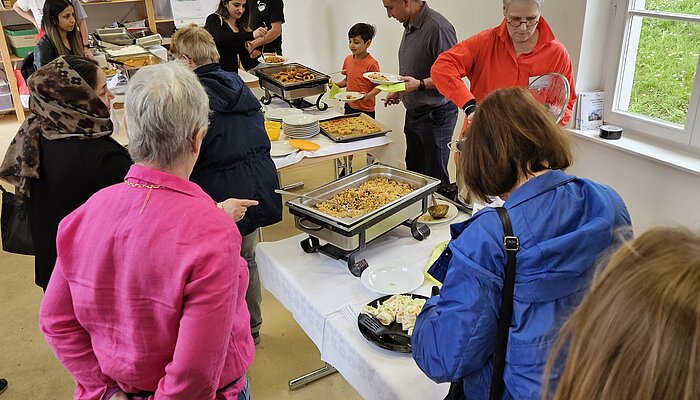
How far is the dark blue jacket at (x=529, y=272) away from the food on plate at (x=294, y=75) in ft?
8.19

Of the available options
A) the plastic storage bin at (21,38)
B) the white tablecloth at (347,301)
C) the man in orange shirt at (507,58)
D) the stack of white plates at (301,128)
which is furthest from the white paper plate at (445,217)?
the plastic storage bin at (21,38)

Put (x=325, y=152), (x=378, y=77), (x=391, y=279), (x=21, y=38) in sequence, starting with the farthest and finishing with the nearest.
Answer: (x=21, y=38), (x=378, y=77), (x=325, y=152), (x=391, y=279)

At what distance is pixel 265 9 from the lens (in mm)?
4297

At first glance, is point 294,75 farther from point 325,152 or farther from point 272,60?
point 325,152

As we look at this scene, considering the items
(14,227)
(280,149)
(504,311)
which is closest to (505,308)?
(504,311)

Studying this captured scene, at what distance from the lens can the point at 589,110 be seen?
248 centimetres

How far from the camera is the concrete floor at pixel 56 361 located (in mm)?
2195

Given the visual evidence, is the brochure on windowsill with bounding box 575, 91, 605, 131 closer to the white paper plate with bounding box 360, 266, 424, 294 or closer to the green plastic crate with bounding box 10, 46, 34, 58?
the white paper plate with bounding box 360, 266, 424, 294

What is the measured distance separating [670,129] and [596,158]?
31cm

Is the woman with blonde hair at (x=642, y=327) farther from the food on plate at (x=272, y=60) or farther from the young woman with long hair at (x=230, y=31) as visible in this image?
the food on plate at (x=272, y=60)

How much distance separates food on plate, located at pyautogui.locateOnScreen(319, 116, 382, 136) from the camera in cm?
288

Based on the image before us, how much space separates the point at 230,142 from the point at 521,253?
1250 millimetres

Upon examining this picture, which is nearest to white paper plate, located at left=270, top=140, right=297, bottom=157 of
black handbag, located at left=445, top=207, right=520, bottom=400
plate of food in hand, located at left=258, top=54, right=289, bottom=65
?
plate of food in hand, located at left=258, top=54, right=289, bottom=65

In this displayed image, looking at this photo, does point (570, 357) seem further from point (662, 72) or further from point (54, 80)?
point (662, 72)
